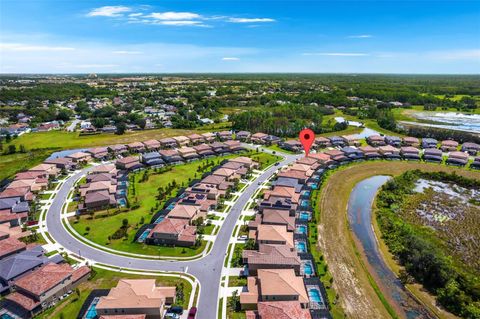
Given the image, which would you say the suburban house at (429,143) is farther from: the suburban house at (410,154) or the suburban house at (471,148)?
the suburban house at (410,154)

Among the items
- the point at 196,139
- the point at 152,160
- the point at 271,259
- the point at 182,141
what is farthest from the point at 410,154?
the point at 152,160

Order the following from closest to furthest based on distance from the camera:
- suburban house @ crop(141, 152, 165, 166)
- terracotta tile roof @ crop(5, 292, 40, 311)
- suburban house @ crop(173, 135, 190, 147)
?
terracotta tile roof @ crop(5, 292, 40, 311)
suburban house @ crop(141, 152, 165, 166)
suburban house @ crop(173, 135, 190, 147)

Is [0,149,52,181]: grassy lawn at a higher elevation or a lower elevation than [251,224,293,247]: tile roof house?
higher

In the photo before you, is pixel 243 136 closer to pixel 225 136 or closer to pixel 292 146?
pixel 225 136

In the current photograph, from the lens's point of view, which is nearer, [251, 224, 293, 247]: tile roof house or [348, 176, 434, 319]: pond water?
[348, 176, 434, 319]: pond water

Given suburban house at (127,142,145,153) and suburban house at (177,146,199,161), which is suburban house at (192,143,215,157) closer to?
suburban house at (177,146,199,161)

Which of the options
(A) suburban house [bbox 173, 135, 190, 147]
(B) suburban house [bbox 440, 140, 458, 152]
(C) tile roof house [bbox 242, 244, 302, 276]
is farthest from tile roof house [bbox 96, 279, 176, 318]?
(B) suburban house [bbox 440, 140, 458, 152]
